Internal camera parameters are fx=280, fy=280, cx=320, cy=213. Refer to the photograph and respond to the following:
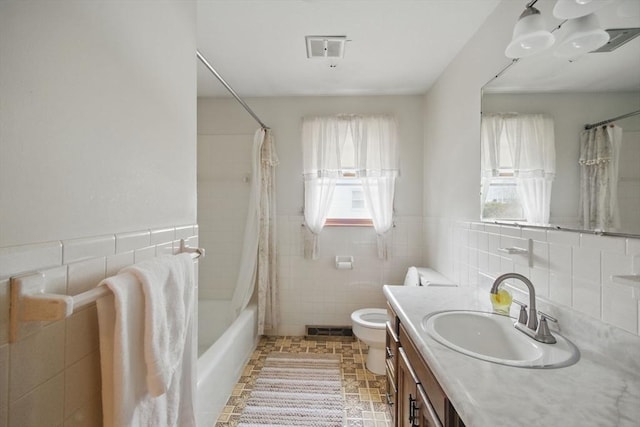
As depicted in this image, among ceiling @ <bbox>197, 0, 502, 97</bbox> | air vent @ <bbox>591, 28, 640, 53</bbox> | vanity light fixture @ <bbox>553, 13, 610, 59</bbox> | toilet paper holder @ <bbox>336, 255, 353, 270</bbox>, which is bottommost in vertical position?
toilet paper holder @ <bbox>336, 255, 353, 270</bbox>

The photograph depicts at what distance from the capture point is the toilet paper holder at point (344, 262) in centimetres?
270

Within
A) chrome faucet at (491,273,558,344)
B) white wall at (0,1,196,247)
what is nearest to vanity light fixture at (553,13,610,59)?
chrome faucet at (491,273,558,344)

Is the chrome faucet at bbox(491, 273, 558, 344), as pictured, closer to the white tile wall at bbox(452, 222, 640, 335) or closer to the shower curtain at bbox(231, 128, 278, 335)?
the white tile wall at bbox(452, 222, 640, 335)

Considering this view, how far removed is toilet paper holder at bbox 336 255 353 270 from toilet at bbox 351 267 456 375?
460 millimetres

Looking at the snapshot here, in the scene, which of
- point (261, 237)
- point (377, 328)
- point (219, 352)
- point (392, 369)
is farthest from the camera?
point (261, 237)

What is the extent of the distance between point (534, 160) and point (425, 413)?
113 centimetres

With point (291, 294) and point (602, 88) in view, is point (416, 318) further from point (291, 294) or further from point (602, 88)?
point (291, 294)

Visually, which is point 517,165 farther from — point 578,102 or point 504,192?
point 578,102

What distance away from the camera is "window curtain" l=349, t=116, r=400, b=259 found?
2.72m

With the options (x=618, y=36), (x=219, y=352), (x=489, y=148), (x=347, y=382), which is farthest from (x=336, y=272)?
(x=618, y=36)

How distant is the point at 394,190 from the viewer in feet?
9.14

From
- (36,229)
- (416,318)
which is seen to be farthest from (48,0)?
(416,318)

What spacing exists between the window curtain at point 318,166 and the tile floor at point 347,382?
2.78 ft

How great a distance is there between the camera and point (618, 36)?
0.90m
